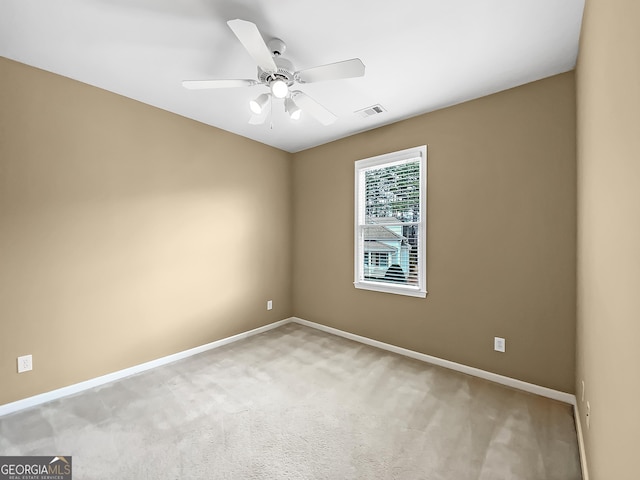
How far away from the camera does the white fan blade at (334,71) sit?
5.61ft

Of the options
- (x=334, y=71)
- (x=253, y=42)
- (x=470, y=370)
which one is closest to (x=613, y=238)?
(x=334, y=71)

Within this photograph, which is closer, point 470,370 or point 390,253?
point 470,370

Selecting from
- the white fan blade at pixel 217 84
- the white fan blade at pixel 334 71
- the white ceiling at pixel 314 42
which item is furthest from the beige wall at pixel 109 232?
the white fan blade at pixel 334 71

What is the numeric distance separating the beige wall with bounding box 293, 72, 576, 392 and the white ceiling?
32 centimetres

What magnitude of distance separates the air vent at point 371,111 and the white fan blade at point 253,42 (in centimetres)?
136

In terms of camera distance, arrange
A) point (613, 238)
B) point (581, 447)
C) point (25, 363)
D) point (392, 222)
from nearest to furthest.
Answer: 1. point (613, 238)
2. point (581, 447)
3. point (25, 363)
4. point (392, 222)

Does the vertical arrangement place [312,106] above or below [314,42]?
below

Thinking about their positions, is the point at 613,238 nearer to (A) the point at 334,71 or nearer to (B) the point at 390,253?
(A) the point at 334,71

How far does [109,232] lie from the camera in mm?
2621

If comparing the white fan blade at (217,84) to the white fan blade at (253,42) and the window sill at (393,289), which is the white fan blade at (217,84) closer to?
the white fan blade at (253,42)

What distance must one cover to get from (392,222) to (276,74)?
211 centimetres

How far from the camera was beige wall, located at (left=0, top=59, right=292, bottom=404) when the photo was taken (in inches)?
85.7

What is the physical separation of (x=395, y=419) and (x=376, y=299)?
153cm

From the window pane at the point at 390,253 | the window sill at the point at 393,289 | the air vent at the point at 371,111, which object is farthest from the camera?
the window pane at the point at 390,253
